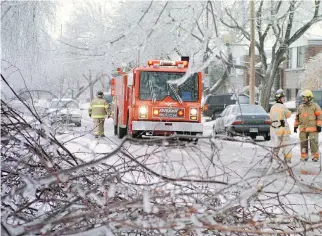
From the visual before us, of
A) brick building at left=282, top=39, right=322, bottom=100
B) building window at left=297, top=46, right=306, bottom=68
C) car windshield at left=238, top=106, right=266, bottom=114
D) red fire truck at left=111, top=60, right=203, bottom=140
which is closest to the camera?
red fire truck at left=111, top=60, right=203, bottom=140

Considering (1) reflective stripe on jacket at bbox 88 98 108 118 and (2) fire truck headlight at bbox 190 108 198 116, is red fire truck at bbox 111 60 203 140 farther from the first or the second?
(1) reflective stripe on jacket at bbox 88 98 108 118

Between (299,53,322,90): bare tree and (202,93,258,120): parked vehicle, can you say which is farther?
(299,53,322,90): bare tree

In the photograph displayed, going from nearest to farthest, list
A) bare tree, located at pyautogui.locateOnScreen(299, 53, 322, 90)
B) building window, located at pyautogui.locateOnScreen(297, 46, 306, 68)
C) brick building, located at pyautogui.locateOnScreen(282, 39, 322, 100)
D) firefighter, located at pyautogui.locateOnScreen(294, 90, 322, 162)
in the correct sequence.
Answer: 1. firefighter, located at pyautogui.locateOnScreen(294, 90, 322, 162)
2. bare tree, located at pyautogui.locateOnScreen(299, 53, 322, 90)
3. brick building, located at pyautogui.locateOnScreen(282, 39, 322, 100)
4. building window, located at pyautogui.locateOnScreen(297, 46, 306, 68)

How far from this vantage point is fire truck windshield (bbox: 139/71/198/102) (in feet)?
57.9

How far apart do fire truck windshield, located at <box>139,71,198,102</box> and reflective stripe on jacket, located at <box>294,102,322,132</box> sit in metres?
4.62

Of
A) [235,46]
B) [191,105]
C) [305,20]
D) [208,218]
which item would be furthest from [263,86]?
[208,218]

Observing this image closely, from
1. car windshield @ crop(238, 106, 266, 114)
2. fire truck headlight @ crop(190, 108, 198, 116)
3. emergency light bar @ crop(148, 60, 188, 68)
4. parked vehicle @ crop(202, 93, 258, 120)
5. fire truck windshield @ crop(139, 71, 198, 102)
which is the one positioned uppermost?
emergency light bar @ crop(148, 60, 188, 68)

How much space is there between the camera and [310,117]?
13.5m

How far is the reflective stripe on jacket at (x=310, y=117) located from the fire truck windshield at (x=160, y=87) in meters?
4.62

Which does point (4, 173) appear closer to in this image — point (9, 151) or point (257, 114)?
point (9, 151)

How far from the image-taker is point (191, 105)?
1808cm

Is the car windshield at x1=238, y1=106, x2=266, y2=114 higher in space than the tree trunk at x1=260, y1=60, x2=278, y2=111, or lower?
lower

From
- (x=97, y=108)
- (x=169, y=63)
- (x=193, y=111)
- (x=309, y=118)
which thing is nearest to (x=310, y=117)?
(x=309, y=118)

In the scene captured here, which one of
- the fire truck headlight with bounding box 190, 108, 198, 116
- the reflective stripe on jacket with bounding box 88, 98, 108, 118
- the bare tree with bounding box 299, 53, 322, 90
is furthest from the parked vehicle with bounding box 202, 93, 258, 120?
the fire truck headlight with bounding box 190, 108, 198, 116
